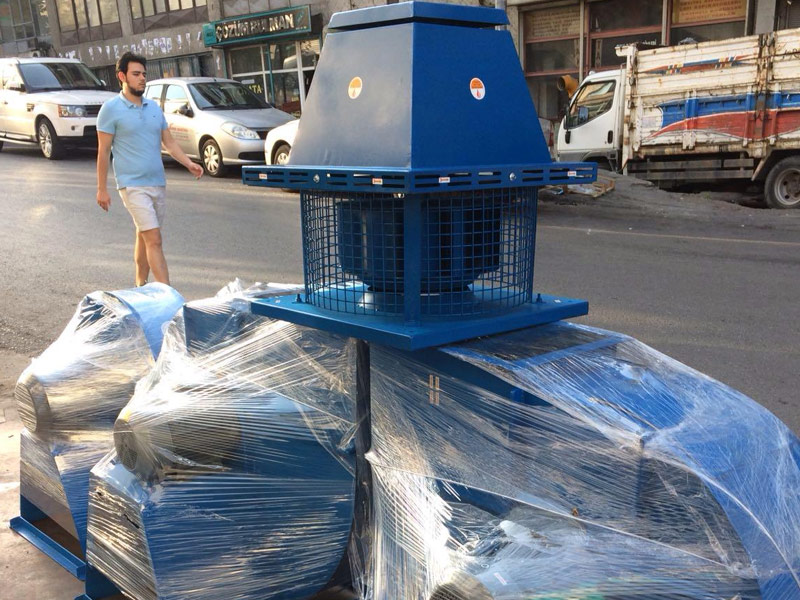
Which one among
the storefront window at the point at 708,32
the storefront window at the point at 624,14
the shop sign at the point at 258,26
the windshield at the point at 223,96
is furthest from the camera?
the shop sign at the point at 258,26

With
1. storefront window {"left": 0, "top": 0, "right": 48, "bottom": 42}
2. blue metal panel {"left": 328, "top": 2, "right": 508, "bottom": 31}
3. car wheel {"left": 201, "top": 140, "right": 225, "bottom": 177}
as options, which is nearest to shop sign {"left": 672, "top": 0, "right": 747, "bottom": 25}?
car wheel {"left": 201, "top": 140, "right": 225, "bottom": 177}

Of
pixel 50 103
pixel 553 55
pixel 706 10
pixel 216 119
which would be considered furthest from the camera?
pixel 553 55

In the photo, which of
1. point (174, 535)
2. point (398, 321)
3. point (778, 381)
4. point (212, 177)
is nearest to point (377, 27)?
point (398, 321)

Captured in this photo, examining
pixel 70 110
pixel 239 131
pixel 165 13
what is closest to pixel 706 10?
pixel 239 131

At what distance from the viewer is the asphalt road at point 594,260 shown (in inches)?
216

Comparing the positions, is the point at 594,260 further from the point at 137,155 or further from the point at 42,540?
the point at 42,540

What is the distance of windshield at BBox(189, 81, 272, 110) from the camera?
48.5 feet

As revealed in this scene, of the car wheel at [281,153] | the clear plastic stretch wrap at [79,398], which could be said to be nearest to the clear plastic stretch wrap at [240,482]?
the clear plastic stretch wrap at [79,398]

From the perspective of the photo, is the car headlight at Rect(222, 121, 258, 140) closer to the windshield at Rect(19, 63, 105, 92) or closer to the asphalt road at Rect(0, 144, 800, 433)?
the asphalt road at Rect(0, 144, 800, 433)

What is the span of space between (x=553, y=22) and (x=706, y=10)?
3.51 m

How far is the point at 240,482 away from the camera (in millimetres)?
2449

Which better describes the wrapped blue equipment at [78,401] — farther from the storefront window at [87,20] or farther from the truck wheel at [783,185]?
the storefront window at [87,20]

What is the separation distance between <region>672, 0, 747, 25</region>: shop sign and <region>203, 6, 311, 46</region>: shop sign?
9993 mm

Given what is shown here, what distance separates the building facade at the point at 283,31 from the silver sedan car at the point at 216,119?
5440 millimetres
